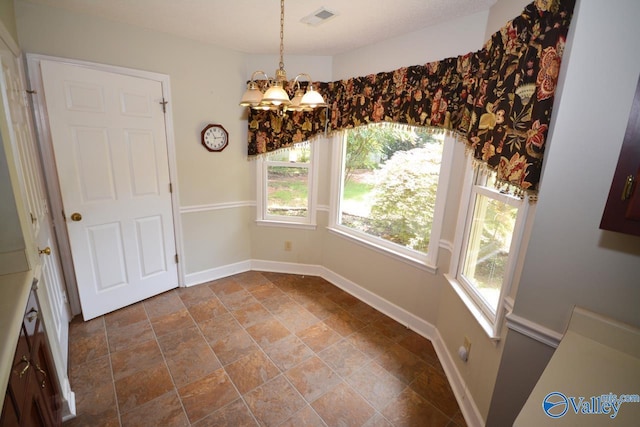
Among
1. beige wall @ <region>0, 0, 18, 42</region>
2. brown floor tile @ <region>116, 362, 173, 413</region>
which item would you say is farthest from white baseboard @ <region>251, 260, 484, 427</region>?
beige wall @ <region>0, 0, 18, 42</region>

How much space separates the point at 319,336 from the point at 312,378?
44cm

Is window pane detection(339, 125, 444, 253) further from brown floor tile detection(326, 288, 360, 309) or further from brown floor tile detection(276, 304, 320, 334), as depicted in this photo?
brown floor tile detection(276, 304, 320, 334)

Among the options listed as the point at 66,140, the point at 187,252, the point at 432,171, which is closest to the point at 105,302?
the point at 187,252

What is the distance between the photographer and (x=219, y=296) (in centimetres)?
287

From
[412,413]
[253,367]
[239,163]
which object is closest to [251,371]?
[253,367]

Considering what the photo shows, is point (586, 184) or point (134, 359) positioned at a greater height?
point (586, 184)

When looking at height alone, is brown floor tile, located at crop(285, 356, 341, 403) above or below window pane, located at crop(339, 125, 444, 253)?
below

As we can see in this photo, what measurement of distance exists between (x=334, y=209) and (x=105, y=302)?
91.5 inches

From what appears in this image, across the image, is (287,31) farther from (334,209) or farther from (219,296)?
(219,296)

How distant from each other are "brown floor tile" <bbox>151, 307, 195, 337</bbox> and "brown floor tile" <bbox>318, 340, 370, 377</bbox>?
1217mm

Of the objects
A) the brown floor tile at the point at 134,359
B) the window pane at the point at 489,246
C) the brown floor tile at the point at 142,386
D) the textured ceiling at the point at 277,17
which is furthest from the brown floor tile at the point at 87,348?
the window pane at the point at 489,246

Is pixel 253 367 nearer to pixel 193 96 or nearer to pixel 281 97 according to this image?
pixel 281 97

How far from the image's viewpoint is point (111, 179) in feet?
7.79

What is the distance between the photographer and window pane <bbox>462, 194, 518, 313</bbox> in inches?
61.9
